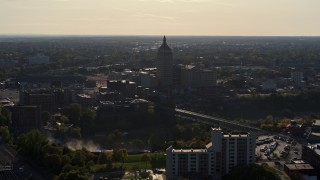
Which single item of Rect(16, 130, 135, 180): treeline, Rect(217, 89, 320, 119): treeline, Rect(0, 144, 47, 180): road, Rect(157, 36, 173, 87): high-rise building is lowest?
Rect(217, 89, 320, 119): treeline

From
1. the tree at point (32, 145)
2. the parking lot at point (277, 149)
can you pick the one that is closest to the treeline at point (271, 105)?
the parking lot at point (277, 149)

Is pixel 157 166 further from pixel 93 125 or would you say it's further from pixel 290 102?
pixel 290 102

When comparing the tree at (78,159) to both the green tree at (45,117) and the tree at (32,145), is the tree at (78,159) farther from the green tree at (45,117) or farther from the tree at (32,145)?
the green tree at (45,117)

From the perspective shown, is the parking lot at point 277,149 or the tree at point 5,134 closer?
the parking lot at point 277,149

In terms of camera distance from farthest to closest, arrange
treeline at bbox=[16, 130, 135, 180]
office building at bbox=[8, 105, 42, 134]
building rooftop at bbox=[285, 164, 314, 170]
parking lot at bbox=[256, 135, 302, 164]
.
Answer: office building at bbox=[8, 105, 42, 134] < parking lot at bbox=[256, 135, 302, 164] < treeline at bbox=[16, 130, 135, 180] < building rooftop at bbox=[285, 164, 314, 170]

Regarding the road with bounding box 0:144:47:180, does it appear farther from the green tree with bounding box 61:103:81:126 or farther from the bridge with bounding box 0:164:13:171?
the green tree with bounding box 61:103:81:126

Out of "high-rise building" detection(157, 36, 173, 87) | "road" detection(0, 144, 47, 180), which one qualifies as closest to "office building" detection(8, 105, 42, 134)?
"road" detection(0, 144, 47, 180)

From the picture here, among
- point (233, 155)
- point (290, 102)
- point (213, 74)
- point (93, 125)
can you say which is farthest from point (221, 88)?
point (233, 155)
